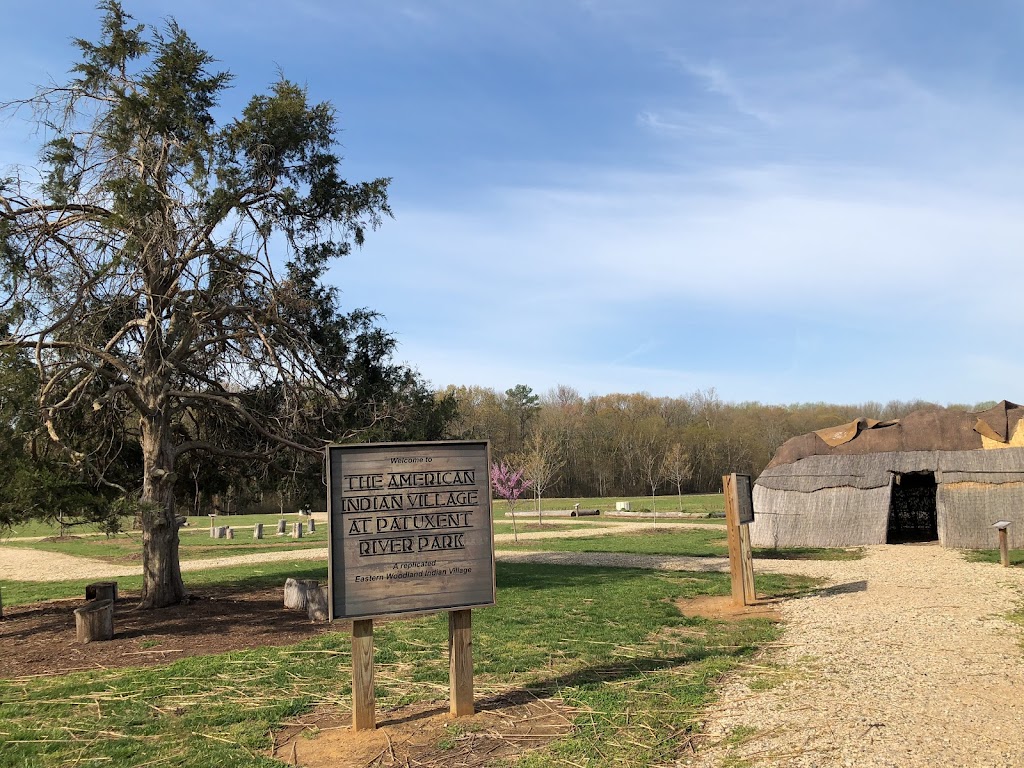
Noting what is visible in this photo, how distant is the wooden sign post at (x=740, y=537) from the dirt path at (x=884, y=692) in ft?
2.24

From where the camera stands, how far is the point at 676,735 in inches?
207

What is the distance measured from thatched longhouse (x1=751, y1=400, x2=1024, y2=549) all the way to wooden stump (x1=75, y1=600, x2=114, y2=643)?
17.4m

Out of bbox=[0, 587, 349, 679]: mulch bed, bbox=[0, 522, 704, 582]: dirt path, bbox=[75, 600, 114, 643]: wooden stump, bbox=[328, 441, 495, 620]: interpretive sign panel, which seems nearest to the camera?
bbox=[328, 441, 495, 620]: interpretive sign panel

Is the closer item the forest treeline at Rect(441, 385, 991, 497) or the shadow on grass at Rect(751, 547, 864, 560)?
the shadow on grass at Rect(751, 547, 864, 560)

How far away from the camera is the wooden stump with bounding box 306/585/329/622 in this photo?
10453 millimetres

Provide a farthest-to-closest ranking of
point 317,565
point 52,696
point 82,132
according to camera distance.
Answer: point 317,565 → point 82,132 → point 52,696

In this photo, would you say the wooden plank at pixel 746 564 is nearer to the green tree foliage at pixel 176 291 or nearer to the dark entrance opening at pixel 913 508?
the green tree foliage at pixel 176 291

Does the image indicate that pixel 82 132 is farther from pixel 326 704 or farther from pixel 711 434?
pixel 711 434

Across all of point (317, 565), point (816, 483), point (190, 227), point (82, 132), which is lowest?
point (317, 565)

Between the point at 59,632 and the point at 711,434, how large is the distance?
65.7 m

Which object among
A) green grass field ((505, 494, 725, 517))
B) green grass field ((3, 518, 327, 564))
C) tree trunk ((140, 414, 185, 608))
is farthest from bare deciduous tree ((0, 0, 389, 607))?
green grass field ((505, 494, 725, 517))

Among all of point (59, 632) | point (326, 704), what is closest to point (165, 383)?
point (59, 632)

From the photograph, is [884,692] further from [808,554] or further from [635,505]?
[635,505]

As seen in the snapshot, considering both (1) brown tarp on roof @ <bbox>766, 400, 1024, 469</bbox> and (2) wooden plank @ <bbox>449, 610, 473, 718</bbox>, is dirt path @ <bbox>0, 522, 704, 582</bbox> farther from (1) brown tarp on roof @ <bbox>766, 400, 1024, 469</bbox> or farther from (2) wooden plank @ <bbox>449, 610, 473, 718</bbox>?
(2) wooden plank @ <bbox>449, 610, 473, 718</bbox>
